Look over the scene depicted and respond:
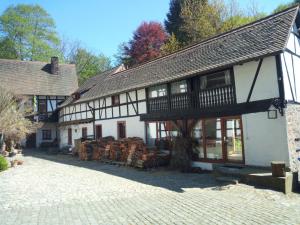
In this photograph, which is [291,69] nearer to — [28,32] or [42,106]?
[42,106]

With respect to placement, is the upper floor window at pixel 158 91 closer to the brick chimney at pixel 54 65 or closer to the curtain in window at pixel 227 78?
the curtain in window at pixel 227 78

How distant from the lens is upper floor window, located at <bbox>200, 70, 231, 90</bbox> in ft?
44.2

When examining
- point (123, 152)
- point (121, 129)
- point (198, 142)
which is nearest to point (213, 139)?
point (198, 142)

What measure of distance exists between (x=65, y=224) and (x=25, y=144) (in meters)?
25.7

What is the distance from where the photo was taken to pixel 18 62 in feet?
112

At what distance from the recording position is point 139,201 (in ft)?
29.2

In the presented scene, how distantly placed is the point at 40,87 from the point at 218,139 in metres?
23.3

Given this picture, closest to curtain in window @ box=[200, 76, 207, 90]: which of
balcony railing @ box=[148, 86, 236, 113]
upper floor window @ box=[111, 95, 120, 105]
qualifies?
balcony railing @ box=[148, 86, 236, 113]

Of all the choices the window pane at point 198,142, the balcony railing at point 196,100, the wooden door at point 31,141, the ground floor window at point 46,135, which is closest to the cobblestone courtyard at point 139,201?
the window pane at point 198,142

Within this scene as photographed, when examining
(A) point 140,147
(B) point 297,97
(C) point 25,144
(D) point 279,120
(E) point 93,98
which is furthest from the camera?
(C) point 25,144

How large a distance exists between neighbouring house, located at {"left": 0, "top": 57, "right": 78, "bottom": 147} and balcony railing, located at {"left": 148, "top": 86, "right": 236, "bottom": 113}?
55.0 ft

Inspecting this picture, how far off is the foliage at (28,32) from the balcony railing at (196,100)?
27.0 m

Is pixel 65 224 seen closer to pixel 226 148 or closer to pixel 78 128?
pixel 226 148

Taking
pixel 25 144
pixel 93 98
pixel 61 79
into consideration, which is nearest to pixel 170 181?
pixel 93 98
